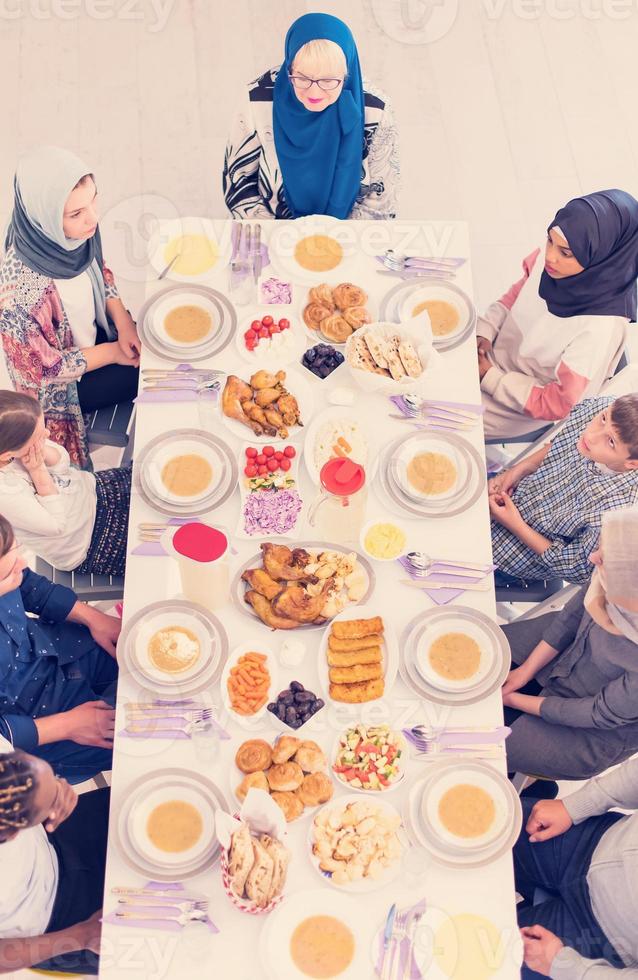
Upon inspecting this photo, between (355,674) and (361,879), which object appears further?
(355,674)

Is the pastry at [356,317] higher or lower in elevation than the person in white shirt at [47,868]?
higher

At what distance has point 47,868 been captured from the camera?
2205mm

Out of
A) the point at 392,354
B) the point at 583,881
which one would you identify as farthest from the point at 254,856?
the point at 392,354

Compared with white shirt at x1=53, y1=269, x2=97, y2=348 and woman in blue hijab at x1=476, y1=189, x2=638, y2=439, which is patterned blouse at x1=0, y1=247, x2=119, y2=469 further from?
woman in blue hijab at x1=476, y1=189, x2=638, y2=439

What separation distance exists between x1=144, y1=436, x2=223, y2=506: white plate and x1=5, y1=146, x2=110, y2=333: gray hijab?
70 centimetres

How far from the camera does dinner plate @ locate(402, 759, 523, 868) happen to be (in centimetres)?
204

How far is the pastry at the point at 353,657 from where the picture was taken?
87.4 inches

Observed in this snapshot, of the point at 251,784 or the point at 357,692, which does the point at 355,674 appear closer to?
the point at 357,692

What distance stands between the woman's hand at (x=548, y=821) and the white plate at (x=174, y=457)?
1.13 meters

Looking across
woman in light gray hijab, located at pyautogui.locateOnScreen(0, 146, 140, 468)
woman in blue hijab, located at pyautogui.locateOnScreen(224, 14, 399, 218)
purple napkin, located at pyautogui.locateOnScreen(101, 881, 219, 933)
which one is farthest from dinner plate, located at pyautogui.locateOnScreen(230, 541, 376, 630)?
woman in blue hijab, located at pyautogui.locateOnScreen(224, 14, 399, 218)

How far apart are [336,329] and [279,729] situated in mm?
1094

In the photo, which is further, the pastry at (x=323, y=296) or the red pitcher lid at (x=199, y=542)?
the pastry at (x=323, y=296)

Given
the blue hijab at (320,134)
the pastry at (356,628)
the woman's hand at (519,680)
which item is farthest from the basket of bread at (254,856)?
the blue hijab at (320,134)

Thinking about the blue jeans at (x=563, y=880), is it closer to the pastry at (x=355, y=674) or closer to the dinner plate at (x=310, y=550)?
the pastry at (x=355, y=674)
